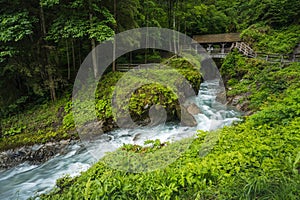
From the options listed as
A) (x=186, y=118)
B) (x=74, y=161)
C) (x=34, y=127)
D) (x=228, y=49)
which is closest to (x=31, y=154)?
(x=34, y=127)

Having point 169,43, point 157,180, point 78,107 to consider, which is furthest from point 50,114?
point 169,43

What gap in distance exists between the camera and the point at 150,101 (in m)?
9.18

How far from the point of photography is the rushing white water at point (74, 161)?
5.85 m

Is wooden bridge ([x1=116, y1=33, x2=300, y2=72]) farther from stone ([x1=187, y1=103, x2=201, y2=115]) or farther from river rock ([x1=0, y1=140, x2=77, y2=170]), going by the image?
river rock ([x1=0, y1=140, x2=77, y2=170])

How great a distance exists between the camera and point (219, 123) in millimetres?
9391

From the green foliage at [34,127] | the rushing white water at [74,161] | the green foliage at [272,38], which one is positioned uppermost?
the green foliage at [272,38]

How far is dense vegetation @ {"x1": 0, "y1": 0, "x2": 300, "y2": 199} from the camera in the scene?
3623mm

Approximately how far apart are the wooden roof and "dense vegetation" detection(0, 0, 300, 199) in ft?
8.85

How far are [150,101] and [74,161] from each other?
4.03 m

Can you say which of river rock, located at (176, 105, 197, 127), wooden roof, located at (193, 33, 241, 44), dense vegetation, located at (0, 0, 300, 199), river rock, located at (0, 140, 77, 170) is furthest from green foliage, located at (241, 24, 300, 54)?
river rock, located at (0, 140, 77, 170)

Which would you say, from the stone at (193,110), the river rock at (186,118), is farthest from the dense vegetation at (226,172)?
the stone at (193,110)

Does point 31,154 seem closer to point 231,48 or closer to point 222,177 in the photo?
point 222,177

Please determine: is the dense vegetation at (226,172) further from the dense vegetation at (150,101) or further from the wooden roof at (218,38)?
the wooden roof at (218,38)

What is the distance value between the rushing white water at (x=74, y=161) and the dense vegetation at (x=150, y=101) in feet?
3.51
